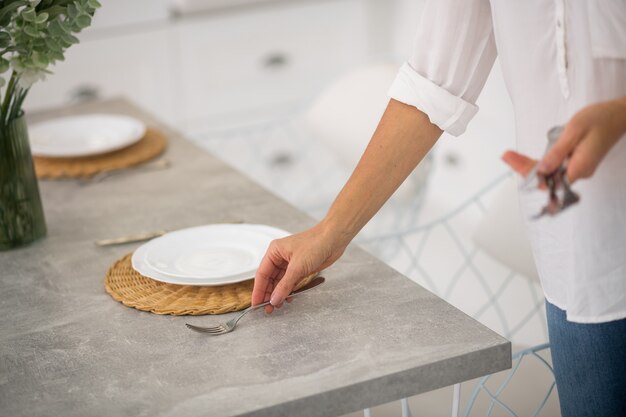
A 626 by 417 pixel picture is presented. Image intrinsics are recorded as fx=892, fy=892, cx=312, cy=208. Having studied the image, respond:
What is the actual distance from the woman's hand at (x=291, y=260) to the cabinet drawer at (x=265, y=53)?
2.28 meters

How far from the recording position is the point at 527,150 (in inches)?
43.4

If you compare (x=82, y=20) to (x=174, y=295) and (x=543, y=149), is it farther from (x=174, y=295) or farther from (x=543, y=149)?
(x=543, y=149)

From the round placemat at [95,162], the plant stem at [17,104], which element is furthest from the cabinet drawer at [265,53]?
the plant stem at [17,104]

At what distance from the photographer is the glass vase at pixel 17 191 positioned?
1.34 metres

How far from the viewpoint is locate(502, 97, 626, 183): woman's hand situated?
85cm

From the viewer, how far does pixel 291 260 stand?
112 cm

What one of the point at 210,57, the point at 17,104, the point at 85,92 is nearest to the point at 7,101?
→ the point at 17,104

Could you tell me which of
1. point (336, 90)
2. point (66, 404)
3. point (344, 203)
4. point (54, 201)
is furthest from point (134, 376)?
point (336, 90)

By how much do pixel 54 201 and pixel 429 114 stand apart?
766 millimetres

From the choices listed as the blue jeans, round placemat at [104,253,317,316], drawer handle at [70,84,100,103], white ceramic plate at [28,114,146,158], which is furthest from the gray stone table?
drawer handle at [70,84,100,103]

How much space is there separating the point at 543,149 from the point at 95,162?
981 millimetres

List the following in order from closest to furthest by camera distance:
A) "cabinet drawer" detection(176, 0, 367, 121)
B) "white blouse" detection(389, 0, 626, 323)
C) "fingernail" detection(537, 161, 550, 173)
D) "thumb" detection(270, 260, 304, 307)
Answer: "fingernail" detection(537, 161, 550, 173) < "white blouse" detection(389, 0, 626, 323) < "thumb" detection(270, 260, 304, 307) < "cabinet drawer" detection(176, 0, 367, 121)

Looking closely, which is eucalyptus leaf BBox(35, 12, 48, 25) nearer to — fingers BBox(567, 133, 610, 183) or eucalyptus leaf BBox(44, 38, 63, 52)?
eucalyptus leaf BBox(44, 38, 63, 52)

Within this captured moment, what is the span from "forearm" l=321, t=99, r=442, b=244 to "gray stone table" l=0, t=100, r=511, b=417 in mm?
91
